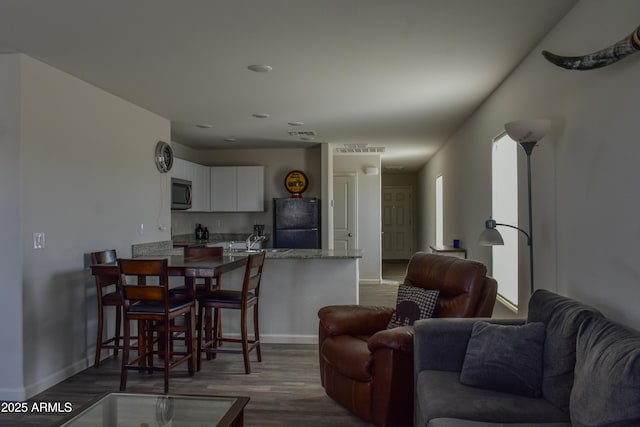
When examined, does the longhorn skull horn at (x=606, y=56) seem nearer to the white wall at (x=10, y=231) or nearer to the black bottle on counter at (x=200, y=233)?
the white wall at (x=10, y=231)

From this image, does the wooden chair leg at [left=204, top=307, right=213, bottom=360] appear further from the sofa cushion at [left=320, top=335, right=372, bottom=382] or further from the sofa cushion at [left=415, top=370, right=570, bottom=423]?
the sofa cushion at [left=415, top=370, right=570, bottom=423]

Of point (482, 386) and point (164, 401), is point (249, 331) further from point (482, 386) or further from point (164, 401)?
point (482, 386)

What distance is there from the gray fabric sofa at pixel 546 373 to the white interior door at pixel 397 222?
10424mm

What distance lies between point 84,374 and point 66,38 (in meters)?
2.61

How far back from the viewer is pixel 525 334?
2.24 m

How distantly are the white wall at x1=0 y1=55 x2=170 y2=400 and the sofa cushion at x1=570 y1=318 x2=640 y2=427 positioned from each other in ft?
11.5

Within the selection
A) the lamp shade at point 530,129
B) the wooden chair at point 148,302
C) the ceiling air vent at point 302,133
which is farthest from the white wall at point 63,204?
the lamp shade at point 530,129

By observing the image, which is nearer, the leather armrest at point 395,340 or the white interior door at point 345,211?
the leather armrest at point 395,340

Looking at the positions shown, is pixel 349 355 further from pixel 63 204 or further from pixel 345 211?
pixel 345 211

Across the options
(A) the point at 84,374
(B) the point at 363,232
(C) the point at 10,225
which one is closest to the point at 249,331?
(A) the point at 84,374

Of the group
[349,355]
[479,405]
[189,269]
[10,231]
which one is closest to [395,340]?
[349,355]

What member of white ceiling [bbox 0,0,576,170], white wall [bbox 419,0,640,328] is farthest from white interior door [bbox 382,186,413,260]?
white wall [bbox 419,0,640,328]

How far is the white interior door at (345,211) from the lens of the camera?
873cm

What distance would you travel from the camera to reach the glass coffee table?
81.4 inches
